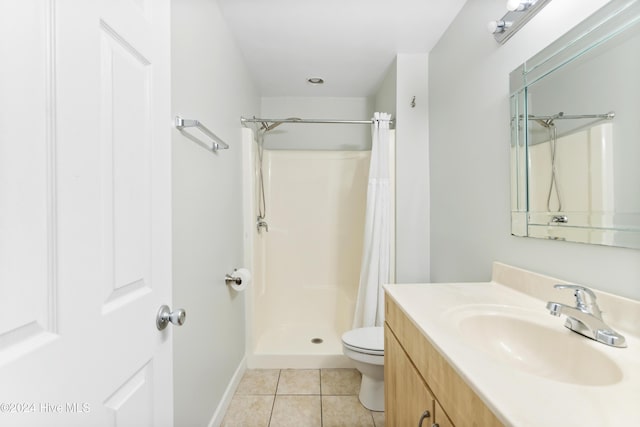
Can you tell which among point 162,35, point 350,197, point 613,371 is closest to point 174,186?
point 162,35

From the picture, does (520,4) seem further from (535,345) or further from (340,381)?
(340,381)

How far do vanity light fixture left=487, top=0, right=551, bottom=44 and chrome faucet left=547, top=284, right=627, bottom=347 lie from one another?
100cm

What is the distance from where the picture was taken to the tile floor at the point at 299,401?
1611mm

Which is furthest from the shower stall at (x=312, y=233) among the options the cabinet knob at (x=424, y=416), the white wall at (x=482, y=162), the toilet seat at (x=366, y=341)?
the cabinet knob at (x=424, y=416)

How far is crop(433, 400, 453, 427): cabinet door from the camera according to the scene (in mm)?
710

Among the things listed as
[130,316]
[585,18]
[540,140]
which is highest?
[585,18]

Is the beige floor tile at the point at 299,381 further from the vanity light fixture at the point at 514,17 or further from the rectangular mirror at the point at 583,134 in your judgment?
the vanity light fixture at the point at 514,17

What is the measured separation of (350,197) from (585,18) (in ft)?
6.85

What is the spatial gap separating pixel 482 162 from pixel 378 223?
79 centimetres

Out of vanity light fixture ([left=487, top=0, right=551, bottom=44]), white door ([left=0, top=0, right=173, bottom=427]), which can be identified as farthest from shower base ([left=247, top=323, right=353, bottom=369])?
vanity light fixture ([left=487, top=0, right=551, bottom=44])

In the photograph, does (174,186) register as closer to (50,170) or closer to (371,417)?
(50,170)

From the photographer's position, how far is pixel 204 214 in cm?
141

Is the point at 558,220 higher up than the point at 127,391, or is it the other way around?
the point at 558,220

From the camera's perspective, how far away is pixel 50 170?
45 cm
